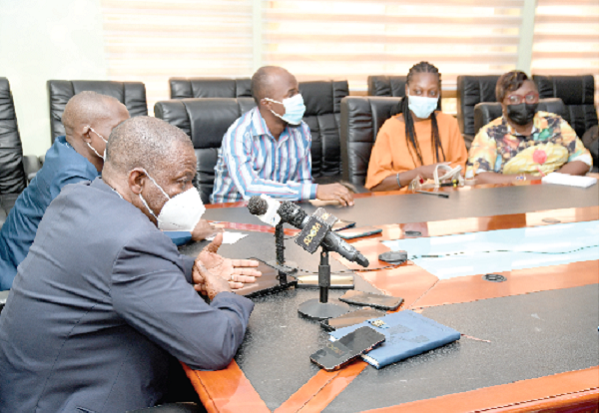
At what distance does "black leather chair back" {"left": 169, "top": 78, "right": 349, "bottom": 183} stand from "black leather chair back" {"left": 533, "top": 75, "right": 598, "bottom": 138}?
7.25 ft

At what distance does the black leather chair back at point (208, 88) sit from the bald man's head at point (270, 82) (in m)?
1.44

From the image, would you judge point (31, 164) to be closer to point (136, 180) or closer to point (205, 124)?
point (205, 124)

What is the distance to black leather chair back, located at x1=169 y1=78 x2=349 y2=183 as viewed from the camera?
3.96 meters

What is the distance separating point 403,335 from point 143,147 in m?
0.70

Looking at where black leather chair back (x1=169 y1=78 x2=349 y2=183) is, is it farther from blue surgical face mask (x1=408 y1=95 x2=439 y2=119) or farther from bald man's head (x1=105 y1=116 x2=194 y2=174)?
bald man's head (x1=105 y1=116 x2=194 y2=174)

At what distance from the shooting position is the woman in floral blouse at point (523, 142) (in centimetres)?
296

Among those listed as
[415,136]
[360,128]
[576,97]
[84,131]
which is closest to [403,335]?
[84,131]

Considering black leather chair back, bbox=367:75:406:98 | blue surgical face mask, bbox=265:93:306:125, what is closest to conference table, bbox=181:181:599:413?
blue surgical face mask, bbox=265:93:306:125

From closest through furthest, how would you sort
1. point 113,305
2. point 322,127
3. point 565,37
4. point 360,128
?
point 113,305
point 360,128
point 322,127
point 565,37

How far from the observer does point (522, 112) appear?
2.97 metres

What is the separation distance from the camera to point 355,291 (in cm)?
133

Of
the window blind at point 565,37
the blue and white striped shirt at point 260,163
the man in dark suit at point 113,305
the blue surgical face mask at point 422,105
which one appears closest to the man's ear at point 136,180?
the man in dark suit at point 113,305

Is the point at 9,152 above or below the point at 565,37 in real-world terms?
below

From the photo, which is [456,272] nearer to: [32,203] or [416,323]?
[416,323]
